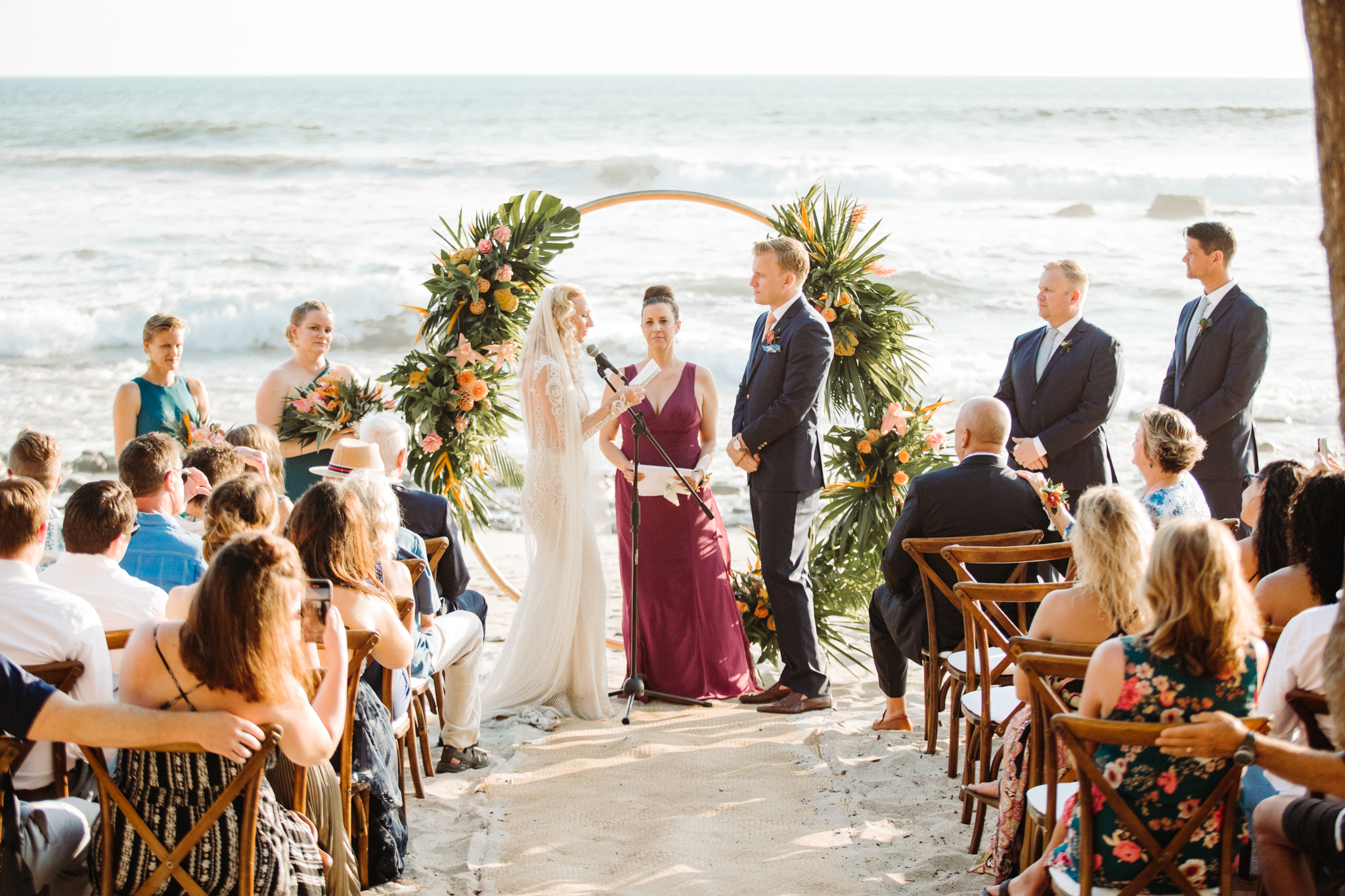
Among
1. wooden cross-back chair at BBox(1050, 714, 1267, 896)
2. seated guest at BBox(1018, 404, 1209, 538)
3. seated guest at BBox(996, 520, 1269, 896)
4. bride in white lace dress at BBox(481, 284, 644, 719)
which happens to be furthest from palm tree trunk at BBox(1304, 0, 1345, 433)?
bride in white lace dress at BBox(481, 284, 644, 719)

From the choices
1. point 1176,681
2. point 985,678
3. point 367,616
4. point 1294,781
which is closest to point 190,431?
point 367,616

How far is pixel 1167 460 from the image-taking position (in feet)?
13.9

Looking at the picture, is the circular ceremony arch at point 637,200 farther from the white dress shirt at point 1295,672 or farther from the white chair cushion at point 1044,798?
the white dress shirt at point 1295,672

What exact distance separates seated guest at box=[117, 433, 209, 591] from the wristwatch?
3140mm

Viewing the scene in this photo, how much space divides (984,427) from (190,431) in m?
3.90

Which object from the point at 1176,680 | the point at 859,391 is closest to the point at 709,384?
the point at 859,391

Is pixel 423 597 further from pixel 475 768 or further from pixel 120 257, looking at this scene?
pixel 120 257

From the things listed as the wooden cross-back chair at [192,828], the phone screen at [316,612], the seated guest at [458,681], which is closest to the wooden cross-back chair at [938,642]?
the seated guest at [458,681]

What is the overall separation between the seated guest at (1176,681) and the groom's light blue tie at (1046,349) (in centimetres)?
332

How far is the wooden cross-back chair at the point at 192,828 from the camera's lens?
253 cm

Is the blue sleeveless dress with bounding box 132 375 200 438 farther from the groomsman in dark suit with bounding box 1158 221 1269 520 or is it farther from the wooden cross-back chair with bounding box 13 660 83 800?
the groomsman in dark suit with bounding box 1158 221 1269 520

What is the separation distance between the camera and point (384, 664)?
11.8ft

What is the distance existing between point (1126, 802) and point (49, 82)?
45595 mm

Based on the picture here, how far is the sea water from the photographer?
1805cm
